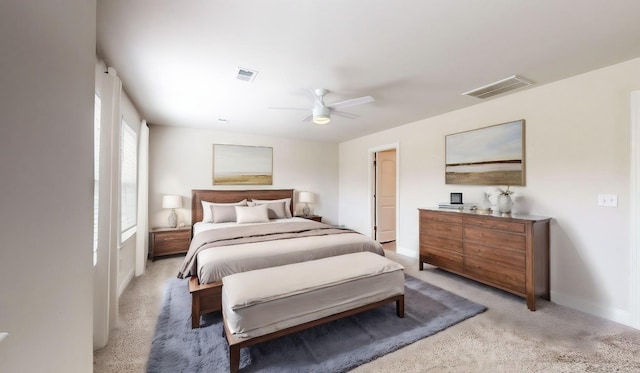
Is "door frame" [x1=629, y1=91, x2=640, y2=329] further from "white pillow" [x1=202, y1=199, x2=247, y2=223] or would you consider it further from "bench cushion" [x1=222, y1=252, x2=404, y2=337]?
"white pillow" [x1=202, y1=199, x2=247, y2=223]

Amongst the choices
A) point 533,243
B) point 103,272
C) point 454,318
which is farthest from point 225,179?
point 533,243

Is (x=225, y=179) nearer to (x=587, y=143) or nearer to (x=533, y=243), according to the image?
(x=533, y=243)

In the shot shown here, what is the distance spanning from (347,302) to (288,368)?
668mm

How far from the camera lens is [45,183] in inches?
33.5

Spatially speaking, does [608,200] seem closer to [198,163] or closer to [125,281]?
[125,281]

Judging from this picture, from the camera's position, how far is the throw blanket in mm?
2738

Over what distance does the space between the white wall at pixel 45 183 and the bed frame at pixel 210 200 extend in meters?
1.11

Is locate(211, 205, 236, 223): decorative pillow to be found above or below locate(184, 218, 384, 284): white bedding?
above

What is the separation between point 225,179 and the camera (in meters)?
5.14

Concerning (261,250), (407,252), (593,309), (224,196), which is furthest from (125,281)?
(593,309)

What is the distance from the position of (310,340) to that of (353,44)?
244 cm

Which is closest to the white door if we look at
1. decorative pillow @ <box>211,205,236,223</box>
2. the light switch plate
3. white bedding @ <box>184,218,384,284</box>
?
white bedding @ <box>184,218,384,284</box>

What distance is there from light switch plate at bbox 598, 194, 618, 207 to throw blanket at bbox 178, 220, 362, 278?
107 inches

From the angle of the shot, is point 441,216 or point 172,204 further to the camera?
point 172,204
